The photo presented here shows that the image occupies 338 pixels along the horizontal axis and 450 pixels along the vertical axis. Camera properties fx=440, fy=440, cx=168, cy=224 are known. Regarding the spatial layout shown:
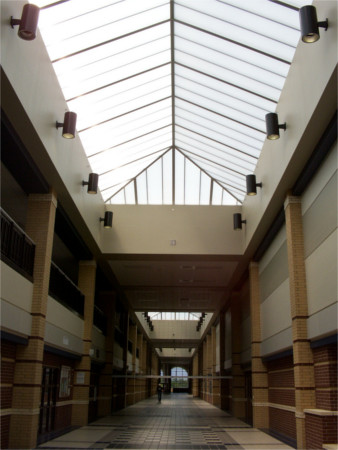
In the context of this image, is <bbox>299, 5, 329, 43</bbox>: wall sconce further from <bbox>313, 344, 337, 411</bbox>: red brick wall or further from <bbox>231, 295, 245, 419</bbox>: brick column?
<bbox>231, 295, 245, 419</bbox>: brick column

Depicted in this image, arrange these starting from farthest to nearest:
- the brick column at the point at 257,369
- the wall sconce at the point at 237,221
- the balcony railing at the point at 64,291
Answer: the wall sconce at the point at 237,221, the brick column at the point at 257,369, the balcony railing at the point at 64,291

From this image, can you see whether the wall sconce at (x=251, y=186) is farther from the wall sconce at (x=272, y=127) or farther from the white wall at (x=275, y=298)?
the wall sconce at (x=272, y=127)

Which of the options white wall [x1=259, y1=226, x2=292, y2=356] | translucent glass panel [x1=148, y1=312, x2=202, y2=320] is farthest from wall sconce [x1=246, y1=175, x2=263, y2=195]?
translucent glass panel [x1=148, y1=312, x2=202, y2=320]

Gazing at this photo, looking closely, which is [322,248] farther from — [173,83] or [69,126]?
[173,83]

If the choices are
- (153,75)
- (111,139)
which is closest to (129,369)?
(111,139)

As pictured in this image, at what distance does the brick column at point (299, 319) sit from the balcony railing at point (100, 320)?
1005 cm

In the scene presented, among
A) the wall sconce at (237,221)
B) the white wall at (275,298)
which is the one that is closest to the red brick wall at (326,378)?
the white wall at (275,298)

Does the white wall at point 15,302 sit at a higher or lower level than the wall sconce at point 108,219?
lower

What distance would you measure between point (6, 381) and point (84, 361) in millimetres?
5909

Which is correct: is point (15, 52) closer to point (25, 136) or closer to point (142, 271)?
point (25, 136)

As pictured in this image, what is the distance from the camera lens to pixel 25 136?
Result: 871cm

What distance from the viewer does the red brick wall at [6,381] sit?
29.7 ft

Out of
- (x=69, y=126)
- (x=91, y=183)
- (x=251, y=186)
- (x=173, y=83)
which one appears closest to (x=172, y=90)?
(x=173, y=83)

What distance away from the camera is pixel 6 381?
923cm
